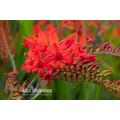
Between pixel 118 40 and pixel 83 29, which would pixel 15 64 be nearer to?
pixel 83 29

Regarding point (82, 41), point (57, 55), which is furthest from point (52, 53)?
point (82, 41)

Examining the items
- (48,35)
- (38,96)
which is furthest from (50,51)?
(38,96)

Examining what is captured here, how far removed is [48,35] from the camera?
223 cm

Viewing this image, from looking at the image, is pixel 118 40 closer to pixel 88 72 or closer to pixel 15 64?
pixel 88 72

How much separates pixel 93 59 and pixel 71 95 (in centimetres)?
22

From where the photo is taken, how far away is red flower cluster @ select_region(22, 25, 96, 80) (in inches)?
86.4

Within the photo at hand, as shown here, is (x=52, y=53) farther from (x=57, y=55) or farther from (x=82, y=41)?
(x=82, y=41)

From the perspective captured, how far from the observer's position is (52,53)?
A: 2191 mm

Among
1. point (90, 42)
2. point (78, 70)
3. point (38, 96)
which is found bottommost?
point (38, 96)

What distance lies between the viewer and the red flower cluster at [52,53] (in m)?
2.19

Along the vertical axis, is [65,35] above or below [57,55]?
above

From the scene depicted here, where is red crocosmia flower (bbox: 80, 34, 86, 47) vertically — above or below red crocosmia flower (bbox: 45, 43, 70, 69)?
above

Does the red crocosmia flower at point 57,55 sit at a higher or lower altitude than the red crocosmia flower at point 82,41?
lower
